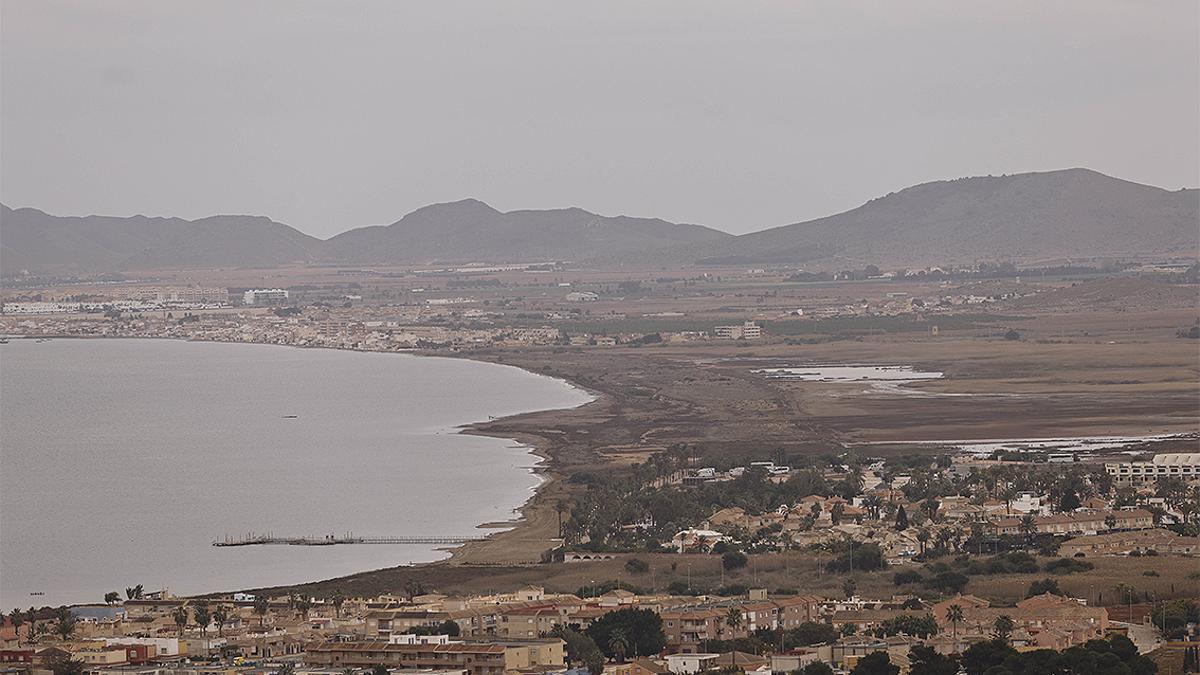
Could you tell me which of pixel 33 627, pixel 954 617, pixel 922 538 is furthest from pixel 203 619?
pixel 922 538

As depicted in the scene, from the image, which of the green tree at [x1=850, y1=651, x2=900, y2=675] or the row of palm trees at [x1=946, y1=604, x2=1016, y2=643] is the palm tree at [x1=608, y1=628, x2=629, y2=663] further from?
the row of palm trees at [x1=946, y1=604, x2=1016, y2=643]

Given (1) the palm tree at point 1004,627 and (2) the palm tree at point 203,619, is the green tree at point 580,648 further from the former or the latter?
(1) the palm tree at point 1004,627

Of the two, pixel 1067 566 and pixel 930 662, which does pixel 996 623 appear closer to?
pixel 930 662

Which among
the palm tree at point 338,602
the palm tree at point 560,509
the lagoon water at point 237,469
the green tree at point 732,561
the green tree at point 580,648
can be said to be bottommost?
the lagoon water at point 237,469

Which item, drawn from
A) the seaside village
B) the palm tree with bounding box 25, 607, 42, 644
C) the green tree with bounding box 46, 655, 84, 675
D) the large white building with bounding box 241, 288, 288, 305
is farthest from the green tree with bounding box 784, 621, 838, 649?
the large white building with bounding box 241, 288, 288, 305

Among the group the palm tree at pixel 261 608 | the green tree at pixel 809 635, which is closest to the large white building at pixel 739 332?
the palm tree at pixel 261 608
